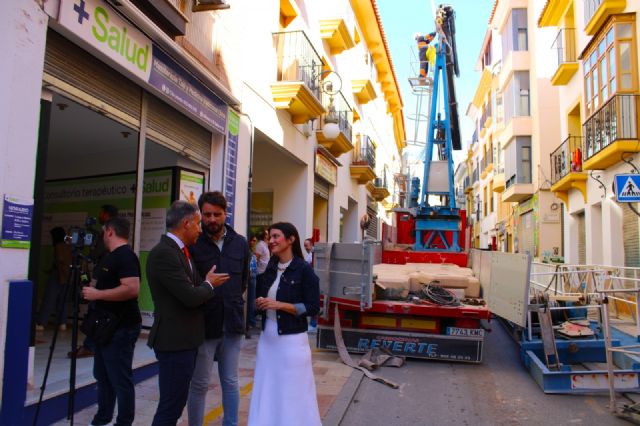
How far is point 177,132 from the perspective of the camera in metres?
7.61

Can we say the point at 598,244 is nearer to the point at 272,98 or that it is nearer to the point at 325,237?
the point at 325,237

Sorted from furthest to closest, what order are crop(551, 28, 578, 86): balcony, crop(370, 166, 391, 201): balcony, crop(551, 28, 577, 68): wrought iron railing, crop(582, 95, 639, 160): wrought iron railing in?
crop(370, 166, 391, 201): balcony < crop(551, 28, 577, 68): wrought iron railing < crop(551, 28, 578, 86): balcony < crop(582, 95, 639, 160): wrought iron railing

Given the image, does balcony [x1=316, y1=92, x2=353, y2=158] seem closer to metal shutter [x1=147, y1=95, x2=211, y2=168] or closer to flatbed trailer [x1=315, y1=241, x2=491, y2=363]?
metal shutter [x1=147, y1=95, x2=211, y2=168]

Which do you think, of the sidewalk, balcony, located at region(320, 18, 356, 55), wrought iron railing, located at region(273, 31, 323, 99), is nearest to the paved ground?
the sidewalk

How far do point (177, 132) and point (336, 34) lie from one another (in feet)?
28.0

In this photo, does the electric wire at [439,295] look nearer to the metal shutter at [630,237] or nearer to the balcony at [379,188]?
the metal shutter at [630,237]

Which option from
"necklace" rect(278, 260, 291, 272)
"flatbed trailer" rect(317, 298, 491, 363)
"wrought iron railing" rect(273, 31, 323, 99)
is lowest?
"flatbed trailer" rect(317, 298, 491, 363)

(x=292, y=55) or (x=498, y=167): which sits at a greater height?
(x=498, y=167)

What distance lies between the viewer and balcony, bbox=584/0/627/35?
508 inches

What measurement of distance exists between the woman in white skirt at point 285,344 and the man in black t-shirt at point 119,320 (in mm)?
943

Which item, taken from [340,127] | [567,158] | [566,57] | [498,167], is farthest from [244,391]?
[498,167]

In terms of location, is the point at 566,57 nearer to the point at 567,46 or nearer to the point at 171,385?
the point at 567,46

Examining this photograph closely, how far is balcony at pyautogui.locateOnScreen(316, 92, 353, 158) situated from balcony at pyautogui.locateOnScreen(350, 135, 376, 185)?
2.89 m

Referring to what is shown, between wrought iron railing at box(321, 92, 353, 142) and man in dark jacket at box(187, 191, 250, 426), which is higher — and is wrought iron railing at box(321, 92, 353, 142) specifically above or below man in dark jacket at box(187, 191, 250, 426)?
above
